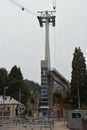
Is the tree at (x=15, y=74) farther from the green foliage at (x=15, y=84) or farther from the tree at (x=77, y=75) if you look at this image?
the tree at (x=77, y=75)

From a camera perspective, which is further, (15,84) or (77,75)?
(15,84)

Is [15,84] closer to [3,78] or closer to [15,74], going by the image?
[3,78]

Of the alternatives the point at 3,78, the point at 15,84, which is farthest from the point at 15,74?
the point at 15,84

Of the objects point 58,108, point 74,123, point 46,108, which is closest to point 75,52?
point 58,108

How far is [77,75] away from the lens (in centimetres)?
8812

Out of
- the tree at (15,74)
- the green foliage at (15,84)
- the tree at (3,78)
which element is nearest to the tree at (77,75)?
the green foliage at (15,84)

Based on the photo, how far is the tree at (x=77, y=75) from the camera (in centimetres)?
8806

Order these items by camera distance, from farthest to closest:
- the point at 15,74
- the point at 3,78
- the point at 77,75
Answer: the point at 15,74, the point at 3,78, the point at 77,75

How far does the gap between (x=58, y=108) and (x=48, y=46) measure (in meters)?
19.9

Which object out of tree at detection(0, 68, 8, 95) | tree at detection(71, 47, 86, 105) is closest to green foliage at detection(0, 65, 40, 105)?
tree at detection(0, 68, 8, 95)

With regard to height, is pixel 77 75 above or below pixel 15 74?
below

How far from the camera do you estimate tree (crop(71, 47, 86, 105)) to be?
289 feet

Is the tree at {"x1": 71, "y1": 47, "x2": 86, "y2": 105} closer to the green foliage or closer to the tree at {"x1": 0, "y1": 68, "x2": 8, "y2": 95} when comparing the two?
the green foliage

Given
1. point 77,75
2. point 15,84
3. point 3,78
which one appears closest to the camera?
point 77,75
